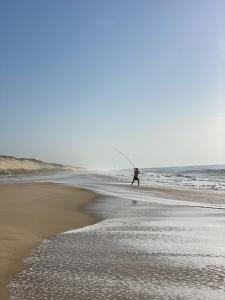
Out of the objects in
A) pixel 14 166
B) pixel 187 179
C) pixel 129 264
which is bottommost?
pixel 129 264

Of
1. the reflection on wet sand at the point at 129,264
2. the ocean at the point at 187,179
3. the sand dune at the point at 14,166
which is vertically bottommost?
the reflection on wet sand at the point at 129,264

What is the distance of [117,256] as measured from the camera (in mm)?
7617

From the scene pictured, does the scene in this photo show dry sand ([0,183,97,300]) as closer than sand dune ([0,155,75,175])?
Yes

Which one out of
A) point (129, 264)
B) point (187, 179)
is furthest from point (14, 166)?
point (129, 264)

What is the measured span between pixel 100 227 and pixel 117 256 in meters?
3.85

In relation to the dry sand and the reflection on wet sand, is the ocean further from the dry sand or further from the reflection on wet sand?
the reflection on wet sand

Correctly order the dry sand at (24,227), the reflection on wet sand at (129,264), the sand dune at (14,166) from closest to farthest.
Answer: the reflection on wet sand at (129,264), the dry sand at (24,227), the sand dune at (14,166)

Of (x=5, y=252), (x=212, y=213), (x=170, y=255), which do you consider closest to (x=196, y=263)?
(x=170, y=255)

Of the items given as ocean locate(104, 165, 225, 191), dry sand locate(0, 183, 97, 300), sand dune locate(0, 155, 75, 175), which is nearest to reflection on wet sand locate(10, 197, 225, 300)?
dry sand locate(0, 183, 97, 300)

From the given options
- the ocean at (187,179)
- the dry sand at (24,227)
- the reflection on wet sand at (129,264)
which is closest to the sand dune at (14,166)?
the ocean at (187,179)

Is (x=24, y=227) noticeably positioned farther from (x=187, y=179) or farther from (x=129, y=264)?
(x=187, y=179)

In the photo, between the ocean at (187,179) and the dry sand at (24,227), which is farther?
the ocean at (187,179)

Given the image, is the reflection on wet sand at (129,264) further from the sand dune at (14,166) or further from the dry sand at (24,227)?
the sand dune at (14,166)

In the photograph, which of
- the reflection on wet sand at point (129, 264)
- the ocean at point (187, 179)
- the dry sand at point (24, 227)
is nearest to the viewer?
the reflection on wet sand at point (129, 264)
